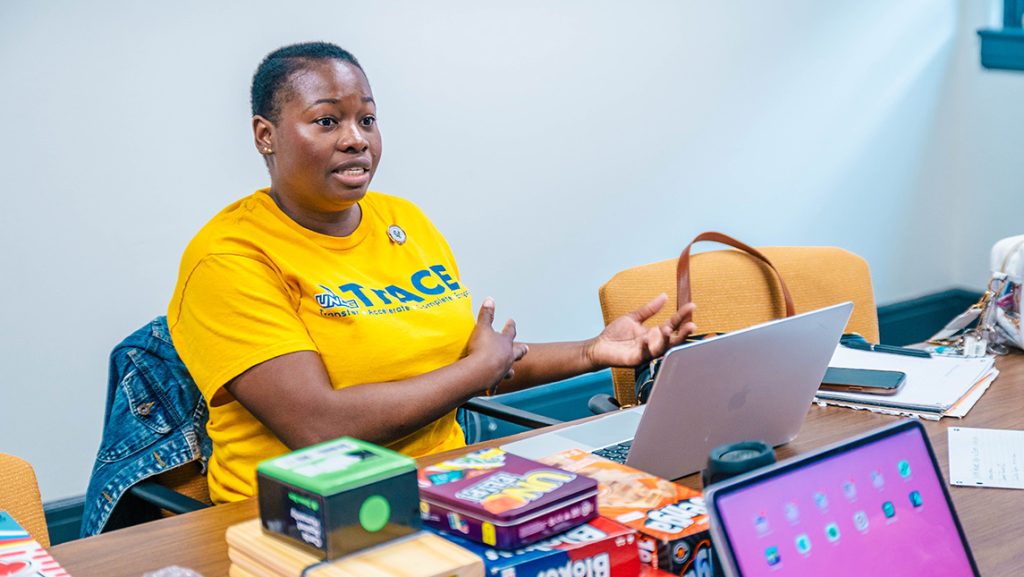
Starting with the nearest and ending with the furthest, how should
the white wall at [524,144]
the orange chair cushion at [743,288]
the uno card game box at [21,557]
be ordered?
the uno card game box at [21,557] → the orange chair cushion at [743,288] → the white wall at [524,144]

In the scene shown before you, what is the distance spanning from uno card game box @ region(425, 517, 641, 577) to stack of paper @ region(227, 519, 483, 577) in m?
0.04

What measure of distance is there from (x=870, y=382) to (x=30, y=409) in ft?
6.14

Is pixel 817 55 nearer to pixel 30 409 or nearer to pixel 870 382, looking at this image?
pixel 870 382

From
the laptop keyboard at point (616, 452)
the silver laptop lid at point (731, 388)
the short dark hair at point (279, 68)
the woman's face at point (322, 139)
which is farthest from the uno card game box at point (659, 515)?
the short dark hair at point (279, 68)

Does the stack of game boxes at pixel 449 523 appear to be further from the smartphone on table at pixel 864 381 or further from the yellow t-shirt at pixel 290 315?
the smartphone on table at pixel 864 381

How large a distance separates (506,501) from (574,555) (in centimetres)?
8

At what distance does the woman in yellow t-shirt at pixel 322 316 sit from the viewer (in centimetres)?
178

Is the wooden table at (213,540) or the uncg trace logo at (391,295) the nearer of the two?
the wooden table at (213,540)

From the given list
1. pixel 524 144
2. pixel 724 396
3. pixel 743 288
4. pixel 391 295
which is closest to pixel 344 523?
pixel 724 396

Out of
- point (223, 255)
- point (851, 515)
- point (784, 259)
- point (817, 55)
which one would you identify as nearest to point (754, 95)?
point (817, 55)

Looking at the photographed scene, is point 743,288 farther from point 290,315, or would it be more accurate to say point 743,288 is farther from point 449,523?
point 449,523

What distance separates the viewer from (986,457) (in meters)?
1.65

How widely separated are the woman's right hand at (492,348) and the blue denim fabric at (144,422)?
A: 0.47 metres

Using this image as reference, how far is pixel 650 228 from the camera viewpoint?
363 cm
